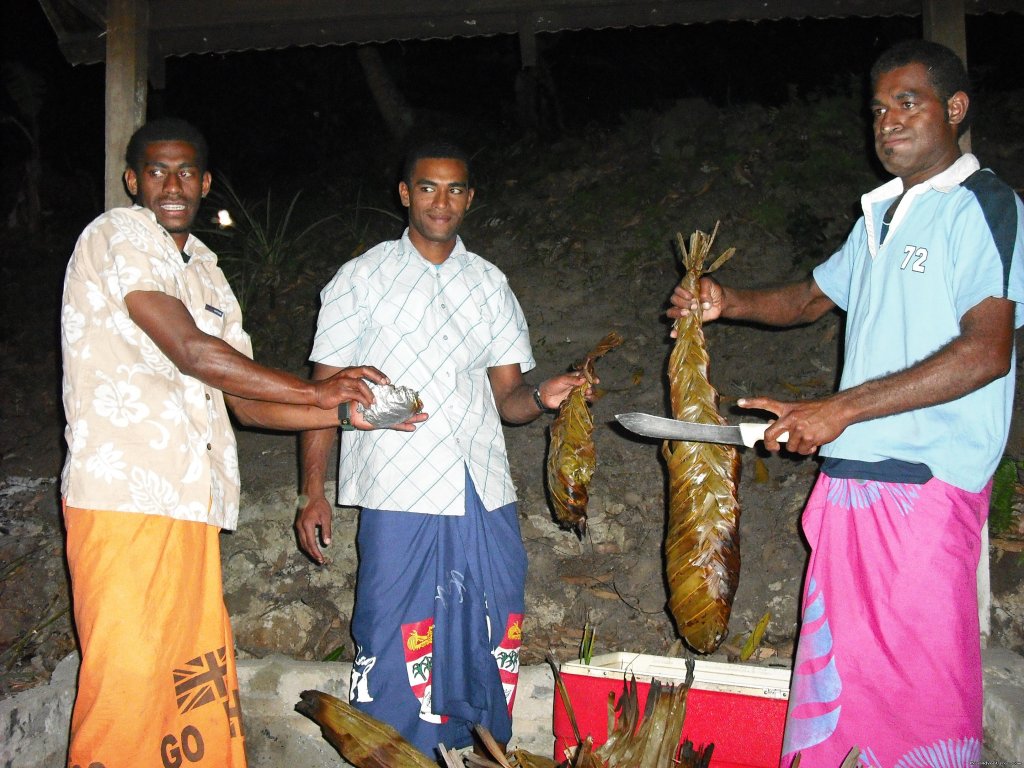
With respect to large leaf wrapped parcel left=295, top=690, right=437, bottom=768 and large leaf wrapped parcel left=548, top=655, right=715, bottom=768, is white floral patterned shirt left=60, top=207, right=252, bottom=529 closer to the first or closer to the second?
large leaf wrapped parcel left=295, top=690, right=437, bottom=768

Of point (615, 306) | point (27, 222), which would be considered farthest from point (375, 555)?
point (27, 222)

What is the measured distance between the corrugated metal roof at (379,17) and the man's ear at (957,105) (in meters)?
2.08

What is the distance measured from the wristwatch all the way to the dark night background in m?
6.92

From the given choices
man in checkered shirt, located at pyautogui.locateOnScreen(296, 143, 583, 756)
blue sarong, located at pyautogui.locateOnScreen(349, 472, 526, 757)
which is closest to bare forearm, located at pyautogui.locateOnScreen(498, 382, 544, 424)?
man in checkered shirt, located at pyautogui.locateOnScreen(296, 143, 583, 756)

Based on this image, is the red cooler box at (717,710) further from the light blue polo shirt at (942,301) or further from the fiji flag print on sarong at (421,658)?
the light blue polo shirt at (942,301)

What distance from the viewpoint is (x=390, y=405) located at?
2734mm

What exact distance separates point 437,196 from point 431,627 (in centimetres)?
165

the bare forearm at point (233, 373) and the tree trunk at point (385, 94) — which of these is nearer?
the bare forearm at point (233, 373)

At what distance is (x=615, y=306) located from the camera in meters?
6.11

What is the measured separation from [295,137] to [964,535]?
11472 mm

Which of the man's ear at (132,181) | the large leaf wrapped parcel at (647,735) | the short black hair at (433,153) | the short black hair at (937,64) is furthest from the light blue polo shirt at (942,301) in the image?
the man's ear at (132,181)

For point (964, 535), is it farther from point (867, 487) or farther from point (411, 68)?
point (411, 68)

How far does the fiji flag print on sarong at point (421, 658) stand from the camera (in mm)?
2904

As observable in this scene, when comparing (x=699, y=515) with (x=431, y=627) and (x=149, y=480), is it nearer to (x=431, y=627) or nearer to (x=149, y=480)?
(x=431, y=627)
